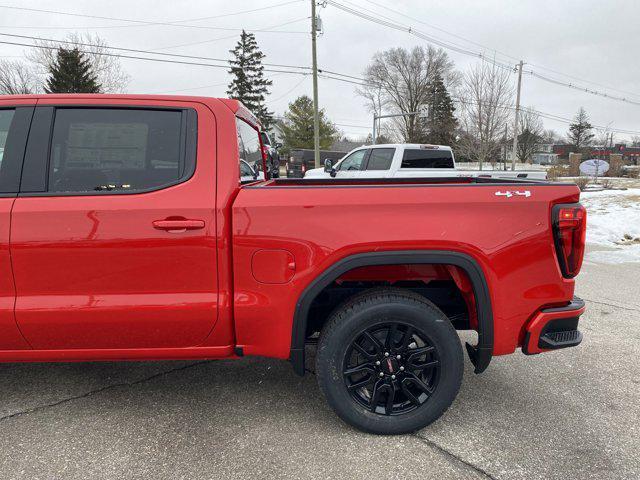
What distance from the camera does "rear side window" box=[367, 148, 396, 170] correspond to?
11656mm

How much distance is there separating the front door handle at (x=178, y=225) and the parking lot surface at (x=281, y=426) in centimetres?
118

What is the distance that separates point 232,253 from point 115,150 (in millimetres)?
862

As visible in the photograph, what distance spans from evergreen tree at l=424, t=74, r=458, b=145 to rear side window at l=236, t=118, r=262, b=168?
5592 centimetres

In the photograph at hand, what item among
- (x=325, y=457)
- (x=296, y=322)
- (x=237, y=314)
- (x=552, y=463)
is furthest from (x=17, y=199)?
(x=552, y=463)

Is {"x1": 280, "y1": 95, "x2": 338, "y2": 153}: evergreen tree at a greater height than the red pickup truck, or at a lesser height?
greater

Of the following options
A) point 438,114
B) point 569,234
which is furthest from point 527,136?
point 569,234

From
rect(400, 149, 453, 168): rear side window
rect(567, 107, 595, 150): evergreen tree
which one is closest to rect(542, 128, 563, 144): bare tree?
rect(567, 107, 595, 150): evergreen tree

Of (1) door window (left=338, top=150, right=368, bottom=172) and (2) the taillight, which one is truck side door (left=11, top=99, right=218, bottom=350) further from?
(1) door window (left=338, top=150, right=368, bottom=172)

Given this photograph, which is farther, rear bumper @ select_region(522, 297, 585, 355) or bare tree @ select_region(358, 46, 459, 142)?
bare tree @ select_region(358, 46, 459, 142)

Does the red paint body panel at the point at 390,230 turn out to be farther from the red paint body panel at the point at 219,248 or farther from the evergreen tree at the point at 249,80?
the evergreen tree at the point at 249,80

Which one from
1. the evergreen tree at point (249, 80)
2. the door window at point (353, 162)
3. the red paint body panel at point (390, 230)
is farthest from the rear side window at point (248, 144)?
the evergreen tree at point (249, 80)

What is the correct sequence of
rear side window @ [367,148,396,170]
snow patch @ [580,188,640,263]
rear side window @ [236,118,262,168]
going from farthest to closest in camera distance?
rear side window @ [367,148,396,170], snow patch @ [580,188,640,263], rear side window @ [236,118,262,168]

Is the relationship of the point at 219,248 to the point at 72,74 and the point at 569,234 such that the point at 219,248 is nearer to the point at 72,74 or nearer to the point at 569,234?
the point at 569,234

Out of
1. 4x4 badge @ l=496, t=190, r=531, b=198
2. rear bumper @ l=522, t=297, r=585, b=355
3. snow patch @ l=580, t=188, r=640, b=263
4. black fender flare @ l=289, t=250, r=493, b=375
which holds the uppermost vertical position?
4x4 badge @ l=496, t=190, r=531, b=198
